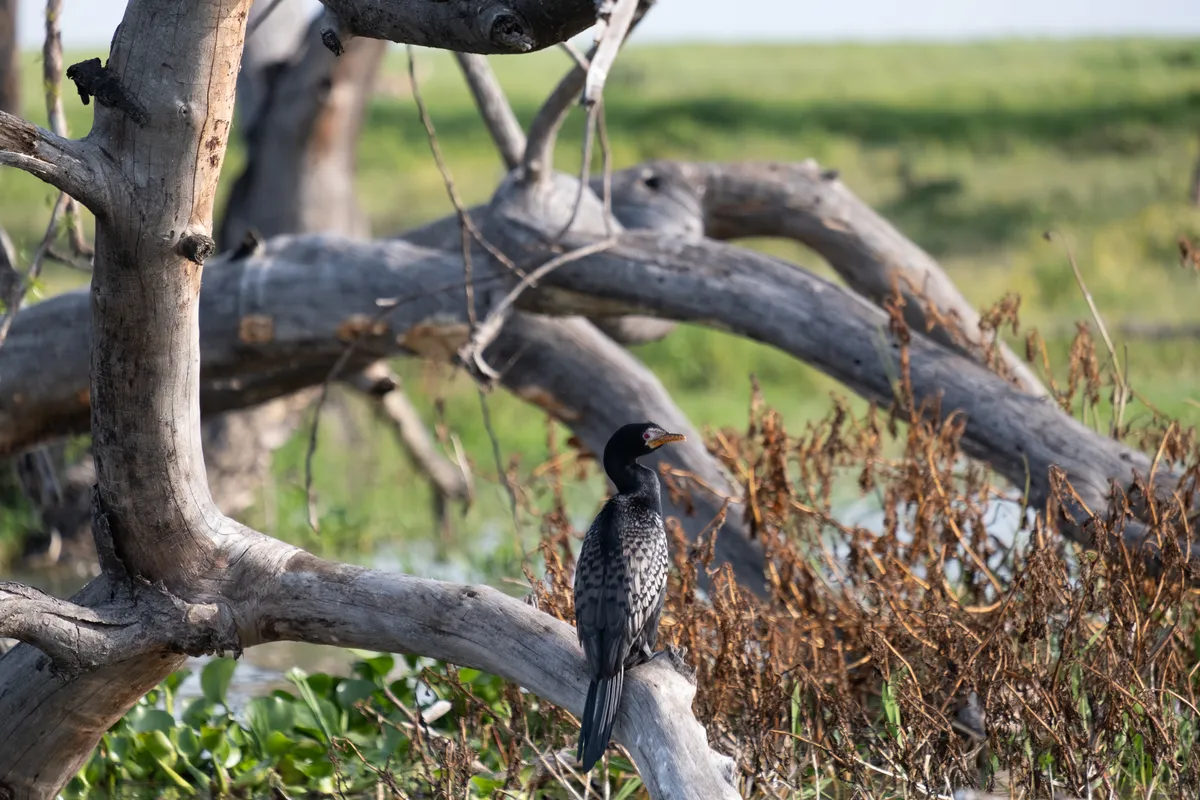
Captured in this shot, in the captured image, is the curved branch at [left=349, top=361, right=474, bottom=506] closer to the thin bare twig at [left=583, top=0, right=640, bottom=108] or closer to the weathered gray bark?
the weathered gray bark

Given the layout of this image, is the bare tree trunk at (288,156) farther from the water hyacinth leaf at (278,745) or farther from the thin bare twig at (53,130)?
the water hyacinth leaf at (278,745)

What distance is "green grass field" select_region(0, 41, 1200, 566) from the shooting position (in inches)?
372

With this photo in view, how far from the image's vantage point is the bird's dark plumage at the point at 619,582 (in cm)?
278

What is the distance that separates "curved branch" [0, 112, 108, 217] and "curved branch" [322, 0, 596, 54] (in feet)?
1.93

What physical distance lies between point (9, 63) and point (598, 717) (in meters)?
8.53

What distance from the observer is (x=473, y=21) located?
251cm

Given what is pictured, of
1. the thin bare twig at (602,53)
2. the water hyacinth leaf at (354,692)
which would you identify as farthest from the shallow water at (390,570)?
the thin bare twig at (602,53)

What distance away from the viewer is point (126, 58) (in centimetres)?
280

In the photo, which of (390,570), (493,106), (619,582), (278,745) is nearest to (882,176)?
(493,106)

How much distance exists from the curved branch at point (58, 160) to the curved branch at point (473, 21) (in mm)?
589

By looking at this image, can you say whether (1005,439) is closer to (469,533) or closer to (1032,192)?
(469,533)

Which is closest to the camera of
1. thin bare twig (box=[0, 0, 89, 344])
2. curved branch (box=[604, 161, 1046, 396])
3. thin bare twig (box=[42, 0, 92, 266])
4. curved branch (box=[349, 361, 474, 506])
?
thin bare twig (box=[0, 0, 89, 344])

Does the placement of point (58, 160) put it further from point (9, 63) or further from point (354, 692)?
point (9, 63)

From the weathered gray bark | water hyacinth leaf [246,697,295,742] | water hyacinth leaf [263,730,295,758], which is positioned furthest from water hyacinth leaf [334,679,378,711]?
the weathered gray bark
